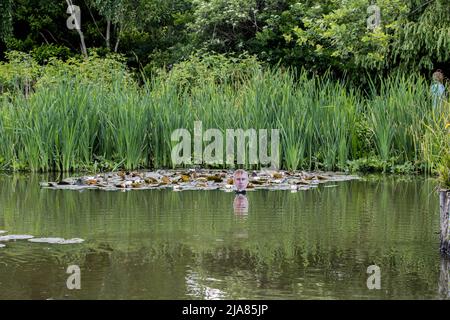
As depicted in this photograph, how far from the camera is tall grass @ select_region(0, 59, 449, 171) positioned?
12.5m

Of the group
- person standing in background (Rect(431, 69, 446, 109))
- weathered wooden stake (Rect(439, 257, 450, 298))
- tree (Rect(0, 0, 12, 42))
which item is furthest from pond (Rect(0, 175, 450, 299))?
tree (Rect(0, 0, 12, 42))

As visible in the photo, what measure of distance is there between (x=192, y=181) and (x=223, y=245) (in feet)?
14.4

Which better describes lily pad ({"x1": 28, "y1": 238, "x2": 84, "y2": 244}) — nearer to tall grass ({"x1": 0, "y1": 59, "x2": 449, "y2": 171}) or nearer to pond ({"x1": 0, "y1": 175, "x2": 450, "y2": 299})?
pond ({"x1": 0, "y1": 175, "x2": 450, "y2": 299})

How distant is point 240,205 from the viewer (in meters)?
8.48

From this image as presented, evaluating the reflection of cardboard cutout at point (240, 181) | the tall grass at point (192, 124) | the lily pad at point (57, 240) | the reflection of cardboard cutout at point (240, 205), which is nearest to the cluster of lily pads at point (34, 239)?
the lily pad at point (57, 240)

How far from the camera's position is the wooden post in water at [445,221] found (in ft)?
19.1

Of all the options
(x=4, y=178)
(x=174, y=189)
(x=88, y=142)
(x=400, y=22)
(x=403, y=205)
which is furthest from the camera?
(x=400, y=22)

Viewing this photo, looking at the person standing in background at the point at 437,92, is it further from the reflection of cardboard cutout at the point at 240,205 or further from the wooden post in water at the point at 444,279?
the wooden post in water at the point at 444,279

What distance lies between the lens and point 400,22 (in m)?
16.2

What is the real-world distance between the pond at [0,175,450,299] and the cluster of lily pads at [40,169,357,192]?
41cm

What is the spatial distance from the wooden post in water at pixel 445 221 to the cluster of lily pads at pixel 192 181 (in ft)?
13.3

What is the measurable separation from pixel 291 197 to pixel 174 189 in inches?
58.7
